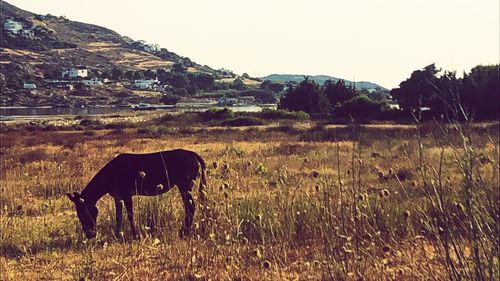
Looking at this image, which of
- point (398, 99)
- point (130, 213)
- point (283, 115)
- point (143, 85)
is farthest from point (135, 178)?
point (143, 85)

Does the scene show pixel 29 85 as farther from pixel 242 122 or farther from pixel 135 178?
pixel 135 178

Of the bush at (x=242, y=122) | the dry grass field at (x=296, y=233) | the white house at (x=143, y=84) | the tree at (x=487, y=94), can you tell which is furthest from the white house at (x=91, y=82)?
the dry grass field at (x=296, y=233)

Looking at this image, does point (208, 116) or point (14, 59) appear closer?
point (208, 116)

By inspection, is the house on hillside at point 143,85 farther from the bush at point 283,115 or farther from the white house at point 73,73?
the bush at point 283,115

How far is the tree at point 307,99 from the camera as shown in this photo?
231ft

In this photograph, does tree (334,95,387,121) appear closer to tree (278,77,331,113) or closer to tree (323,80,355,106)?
tree (278,77,331,113)

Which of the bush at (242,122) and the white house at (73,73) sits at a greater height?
the white house at (73,73)

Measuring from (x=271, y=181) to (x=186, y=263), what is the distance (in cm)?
747

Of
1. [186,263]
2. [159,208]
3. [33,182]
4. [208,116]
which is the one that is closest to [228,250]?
[186,263]

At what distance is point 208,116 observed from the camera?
66562 mm

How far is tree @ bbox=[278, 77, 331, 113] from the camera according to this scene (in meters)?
70.5

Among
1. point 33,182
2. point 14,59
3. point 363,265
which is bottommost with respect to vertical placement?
point 33,182

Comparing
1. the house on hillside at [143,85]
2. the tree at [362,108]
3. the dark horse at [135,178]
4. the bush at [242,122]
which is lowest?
the bush at [242,122]

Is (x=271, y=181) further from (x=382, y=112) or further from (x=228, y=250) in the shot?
(x=382, y=112)
